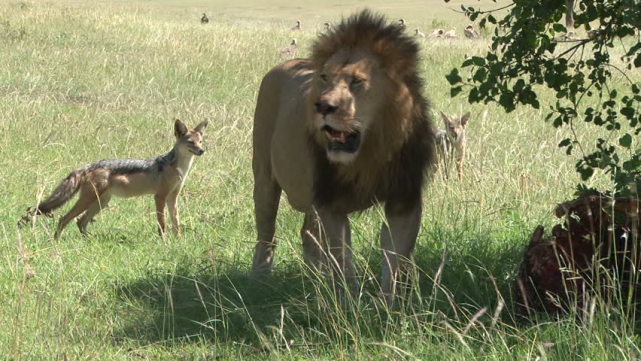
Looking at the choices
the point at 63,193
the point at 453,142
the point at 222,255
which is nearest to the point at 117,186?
the point at 63,193

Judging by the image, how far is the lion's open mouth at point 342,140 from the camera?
5473 millimetres

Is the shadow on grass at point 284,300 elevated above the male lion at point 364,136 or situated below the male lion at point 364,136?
below

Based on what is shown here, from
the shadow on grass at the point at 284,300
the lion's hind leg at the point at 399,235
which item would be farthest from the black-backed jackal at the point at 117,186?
the lion's hind leg at the point at 399,235

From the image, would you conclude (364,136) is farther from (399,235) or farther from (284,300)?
(284,300)

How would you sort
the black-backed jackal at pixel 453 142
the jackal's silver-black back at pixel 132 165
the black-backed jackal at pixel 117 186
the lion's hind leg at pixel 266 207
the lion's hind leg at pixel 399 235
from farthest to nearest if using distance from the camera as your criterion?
1. the black-backed jackal at pixel 453 142
2. the jackal's silver-black back at pixel 132 165
3. the black-backed jackal at pixel 117 186
4. the lion's hind leg at pixel 266 207
5. the lion's hind leg at pixel 399 235

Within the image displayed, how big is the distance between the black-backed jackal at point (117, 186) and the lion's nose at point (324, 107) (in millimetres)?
3739

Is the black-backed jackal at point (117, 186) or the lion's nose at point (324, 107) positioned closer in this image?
the lion's nose at point (324, 107)

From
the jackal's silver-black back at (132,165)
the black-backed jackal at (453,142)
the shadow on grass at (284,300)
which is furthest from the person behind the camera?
the black-backed jackal at (453,142)

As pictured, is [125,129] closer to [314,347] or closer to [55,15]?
[314,347]

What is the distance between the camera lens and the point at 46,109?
45.8 feet

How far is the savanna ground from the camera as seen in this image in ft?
16.1

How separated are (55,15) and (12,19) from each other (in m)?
1.69

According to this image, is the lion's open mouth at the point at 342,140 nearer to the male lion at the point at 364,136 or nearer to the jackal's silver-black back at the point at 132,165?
the male lion at the point at 364,136

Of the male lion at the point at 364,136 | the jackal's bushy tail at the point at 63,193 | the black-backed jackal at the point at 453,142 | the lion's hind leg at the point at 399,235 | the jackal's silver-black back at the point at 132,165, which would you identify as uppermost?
the male lion at the point at 364,136
